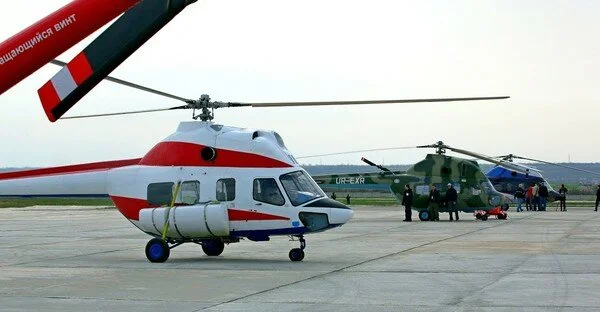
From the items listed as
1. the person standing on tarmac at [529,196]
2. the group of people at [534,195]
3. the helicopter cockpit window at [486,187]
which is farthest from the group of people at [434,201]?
the person standing on tarmac at [529,196]

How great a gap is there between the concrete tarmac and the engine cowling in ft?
2.00

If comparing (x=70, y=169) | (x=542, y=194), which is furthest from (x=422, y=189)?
(x=70, y=169)

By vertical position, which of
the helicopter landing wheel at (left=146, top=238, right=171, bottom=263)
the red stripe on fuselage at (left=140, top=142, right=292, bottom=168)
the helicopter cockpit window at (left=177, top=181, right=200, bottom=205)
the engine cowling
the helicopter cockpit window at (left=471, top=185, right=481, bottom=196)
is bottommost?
the helicopter landing wheel at (left=146, top=238, right=171, bottom=263)

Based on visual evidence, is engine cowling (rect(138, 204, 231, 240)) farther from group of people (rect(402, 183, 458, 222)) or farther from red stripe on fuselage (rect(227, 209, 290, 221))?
group of people (rect(402, 183, 458, 222))

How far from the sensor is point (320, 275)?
52.1 ft

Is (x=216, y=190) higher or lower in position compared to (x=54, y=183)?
lower

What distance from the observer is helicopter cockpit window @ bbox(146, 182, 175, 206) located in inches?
768

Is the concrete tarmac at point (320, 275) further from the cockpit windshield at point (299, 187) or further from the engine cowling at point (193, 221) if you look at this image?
the cockpit windshield at point (299, 187)

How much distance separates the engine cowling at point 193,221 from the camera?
1877 cm

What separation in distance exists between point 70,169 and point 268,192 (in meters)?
4.84

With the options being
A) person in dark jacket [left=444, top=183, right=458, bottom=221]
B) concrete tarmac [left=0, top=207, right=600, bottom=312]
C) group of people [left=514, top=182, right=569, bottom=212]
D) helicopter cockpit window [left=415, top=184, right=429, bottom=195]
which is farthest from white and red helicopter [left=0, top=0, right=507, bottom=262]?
group of people [left=514, top=182, right=569, bottom=212]

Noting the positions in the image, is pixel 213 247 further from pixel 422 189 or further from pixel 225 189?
pixel 422 189

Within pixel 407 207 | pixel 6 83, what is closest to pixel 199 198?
pixel 6 83

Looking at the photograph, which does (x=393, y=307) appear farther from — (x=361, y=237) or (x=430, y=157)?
(x=430, y=157)
